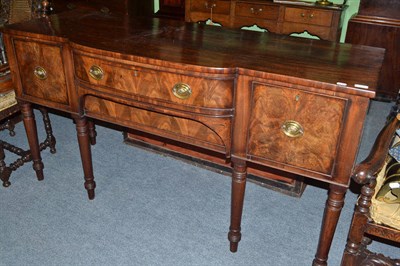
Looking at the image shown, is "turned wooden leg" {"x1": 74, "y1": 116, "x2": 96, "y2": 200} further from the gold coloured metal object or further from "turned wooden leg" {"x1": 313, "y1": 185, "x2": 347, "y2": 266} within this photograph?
the gold coloured metal object

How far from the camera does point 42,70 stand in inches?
84.4

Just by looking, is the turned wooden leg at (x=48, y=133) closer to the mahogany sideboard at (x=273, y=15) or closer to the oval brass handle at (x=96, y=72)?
the oval brass handle at (x=96, y=72)

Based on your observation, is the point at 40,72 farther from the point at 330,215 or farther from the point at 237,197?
the point at 330,215

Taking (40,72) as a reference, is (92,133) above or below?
below

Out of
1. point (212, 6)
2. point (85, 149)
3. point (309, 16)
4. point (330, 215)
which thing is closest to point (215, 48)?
point (330, 215)

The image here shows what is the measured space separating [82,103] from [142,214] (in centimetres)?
78

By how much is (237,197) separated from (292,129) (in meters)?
0.52

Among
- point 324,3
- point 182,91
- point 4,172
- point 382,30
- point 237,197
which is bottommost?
point 4,172

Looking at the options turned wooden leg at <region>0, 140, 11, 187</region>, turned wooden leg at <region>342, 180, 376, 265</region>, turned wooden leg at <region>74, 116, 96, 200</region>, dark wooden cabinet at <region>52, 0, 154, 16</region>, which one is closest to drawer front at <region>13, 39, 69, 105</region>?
turned wooden leg at <region>74, 116, 96, 200</region>

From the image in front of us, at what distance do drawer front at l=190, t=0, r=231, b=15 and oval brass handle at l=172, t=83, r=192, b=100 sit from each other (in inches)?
107

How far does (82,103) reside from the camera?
214cm

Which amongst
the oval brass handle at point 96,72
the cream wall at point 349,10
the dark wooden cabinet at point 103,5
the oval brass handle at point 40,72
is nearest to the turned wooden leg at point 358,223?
the oval brass handle at point 96,72

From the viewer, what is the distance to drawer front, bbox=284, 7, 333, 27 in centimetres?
378

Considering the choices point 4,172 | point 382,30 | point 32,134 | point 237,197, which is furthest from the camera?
point 382,30
